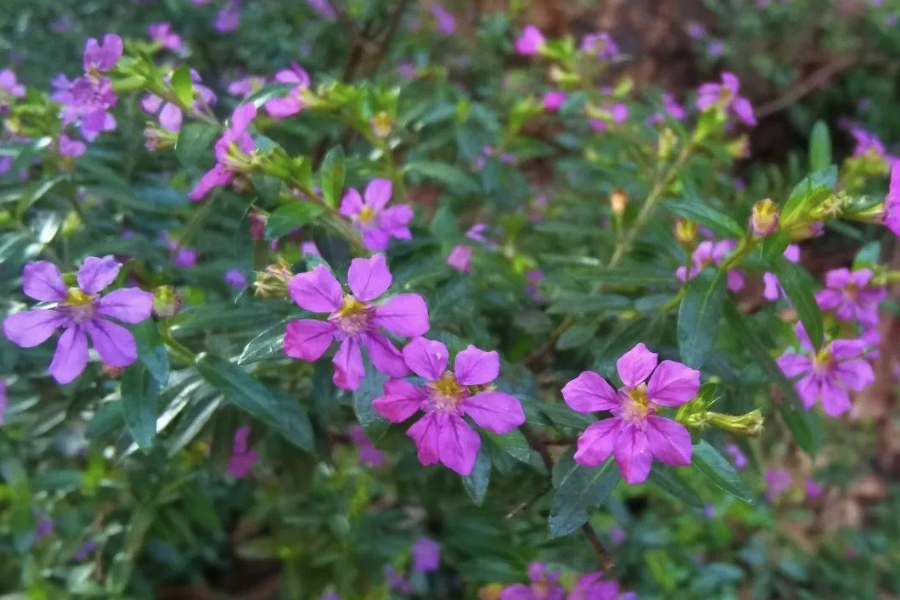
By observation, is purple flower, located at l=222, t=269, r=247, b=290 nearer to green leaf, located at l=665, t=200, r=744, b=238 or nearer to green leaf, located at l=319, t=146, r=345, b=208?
green leaf, located at l=319, t=146, r=345, b=208

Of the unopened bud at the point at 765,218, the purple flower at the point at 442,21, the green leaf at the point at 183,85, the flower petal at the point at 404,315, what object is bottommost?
the purple flower at the point at 442,21

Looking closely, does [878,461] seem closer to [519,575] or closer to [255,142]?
[519,575]

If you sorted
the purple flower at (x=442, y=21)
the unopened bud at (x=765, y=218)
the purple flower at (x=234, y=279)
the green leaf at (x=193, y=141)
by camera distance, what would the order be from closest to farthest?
the unopened bud at (x=765, y=218), the green leaf at (x=193, y=141), the purple flower at (x=234, y=279), the purple flower at (x=442, y=21)

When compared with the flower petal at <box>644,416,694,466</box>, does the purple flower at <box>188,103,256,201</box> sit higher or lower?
higher

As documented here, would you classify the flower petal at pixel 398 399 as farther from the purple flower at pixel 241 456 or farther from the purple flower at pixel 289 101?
the purple flower at pixel 241 456

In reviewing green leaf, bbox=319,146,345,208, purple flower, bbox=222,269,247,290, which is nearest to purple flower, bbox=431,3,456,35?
purple flower, bbox=222,269,247,290

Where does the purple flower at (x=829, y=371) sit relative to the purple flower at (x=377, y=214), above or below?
below

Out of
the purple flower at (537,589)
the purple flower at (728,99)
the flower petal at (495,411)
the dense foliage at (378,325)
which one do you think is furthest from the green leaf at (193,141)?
the purple flower at (728,99)
